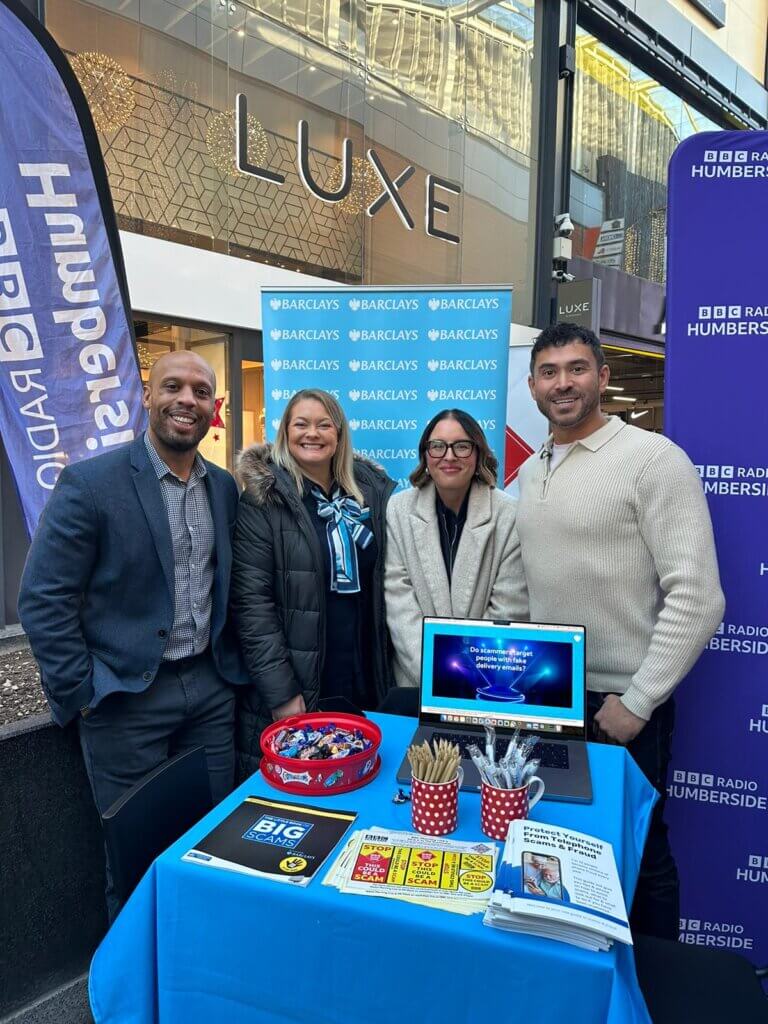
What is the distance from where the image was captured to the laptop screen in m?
1.73

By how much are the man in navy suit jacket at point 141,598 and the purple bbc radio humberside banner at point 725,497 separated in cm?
158

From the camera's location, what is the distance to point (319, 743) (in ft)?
5.07

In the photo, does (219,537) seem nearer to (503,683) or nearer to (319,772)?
(319,772)

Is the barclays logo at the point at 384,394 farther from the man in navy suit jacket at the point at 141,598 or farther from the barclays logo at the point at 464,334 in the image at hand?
the man in navy suit jacket at the point at 141,598

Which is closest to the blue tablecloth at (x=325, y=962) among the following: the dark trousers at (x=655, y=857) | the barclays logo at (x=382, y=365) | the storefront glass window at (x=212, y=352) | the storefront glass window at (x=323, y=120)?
the dark trousers at (x=655, y=857)

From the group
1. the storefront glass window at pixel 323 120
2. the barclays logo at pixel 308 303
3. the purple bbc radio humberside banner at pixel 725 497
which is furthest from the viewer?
the storefront glass window at pixel 323 120

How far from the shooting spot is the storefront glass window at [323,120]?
197 inches

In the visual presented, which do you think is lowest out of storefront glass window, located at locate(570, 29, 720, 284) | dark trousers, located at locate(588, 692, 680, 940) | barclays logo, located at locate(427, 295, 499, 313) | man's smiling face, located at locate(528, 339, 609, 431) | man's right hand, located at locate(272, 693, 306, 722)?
dark trousers, located at locate(588, 692, 680, 940)

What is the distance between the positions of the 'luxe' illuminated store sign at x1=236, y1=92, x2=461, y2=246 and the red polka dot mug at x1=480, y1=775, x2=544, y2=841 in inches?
228

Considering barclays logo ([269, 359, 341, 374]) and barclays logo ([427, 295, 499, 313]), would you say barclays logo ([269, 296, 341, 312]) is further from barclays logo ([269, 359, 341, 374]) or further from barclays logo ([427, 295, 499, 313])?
barclays logo ([427, 295, 499, 313])

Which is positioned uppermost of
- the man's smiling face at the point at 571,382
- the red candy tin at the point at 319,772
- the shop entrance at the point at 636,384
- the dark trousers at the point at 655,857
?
the shop entrance at the point at 636,384

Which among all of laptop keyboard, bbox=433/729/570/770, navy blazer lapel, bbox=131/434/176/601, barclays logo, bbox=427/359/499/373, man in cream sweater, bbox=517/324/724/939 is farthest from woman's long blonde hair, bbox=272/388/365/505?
barclays logo, bbox=427/359/499/373

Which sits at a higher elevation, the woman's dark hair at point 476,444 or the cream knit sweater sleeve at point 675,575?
the woman's dark hair at point 476,444

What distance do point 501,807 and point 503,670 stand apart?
0.49m
